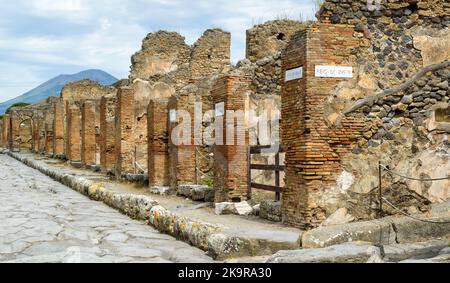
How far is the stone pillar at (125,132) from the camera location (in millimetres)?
14375

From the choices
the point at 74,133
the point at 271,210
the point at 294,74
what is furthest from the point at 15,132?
the point at 294,74

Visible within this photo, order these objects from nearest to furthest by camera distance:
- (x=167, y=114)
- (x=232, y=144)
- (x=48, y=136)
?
(x=232, y=144) < (x=167, y=114) < (x=48, y=136)

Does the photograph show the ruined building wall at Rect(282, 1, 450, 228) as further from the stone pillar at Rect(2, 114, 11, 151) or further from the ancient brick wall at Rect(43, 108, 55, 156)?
the stone pillar at Rect(2, 114, 11, 151)

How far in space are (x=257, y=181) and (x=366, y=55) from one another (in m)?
3.41

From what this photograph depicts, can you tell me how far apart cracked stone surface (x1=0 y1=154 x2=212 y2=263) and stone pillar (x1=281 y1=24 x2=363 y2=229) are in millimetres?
1580

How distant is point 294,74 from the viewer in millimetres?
7223

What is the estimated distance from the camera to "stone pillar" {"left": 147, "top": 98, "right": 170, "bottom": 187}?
39.7 feet

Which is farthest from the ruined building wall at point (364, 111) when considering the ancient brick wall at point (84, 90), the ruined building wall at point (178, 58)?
the ancient brick wall at point (84, 90)

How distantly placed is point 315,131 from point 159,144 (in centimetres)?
571

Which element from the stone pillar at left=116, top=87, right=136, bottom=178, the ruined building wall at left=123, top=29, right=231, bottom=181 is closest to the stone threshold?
the stone pillar at left=116, top=87, right=136, bottom=178

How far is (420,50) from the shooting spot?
7.29 metres

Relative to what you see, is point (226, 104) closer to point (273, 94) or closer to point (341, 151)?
point (273, 94)

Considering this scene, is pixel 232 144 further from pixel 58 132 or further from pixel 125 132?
pixel 58 132

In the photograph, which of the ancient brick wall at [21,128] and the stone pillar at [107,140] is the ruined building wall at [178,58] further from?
the ancient brick wall at [21,128]
